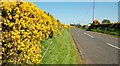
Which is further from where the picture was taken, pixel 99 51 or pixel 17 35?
pixel 99 51

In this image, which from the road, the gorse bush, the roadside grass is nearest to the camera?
the gorse bush

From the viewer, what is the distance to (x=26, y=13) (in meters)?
8.44

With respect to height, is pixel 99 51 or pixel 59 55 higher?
pixel 59 55

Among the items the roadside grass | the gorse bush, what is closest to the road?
the roadside grass

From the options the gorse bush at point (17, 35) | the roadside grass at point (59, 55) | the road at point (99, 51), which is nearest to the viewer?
the gorse bush at point (17, 35)

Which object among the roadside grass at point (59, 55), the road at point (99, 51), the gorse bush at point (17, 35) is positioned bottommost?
the road at point (99, 51)

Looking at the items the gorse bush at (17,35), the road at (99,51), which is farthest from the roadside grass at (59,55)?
the gorse bush at (17,35)

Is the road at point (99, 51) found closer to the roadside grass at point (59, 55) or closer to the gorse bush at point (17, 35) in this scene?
the roadside grass at point (59, 55)

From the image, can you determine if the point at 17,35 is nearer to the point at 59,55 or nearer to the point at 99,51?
the point at 59,55

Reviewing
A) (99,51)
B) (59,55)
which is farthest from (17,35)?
(99,51)

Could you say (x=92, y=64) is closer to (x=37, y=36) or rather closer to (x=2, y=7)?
(x=37, y=36)

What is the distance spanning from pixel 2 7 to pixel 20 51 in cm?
135

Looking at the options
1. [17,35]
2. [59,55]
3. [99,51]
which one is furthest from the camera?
[99,51]

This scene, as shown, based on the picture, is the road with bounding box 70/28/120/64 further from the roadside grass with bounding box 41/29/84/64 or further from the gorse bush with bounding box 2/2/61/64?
the gorse bush with bounding box 2/2/61/64
